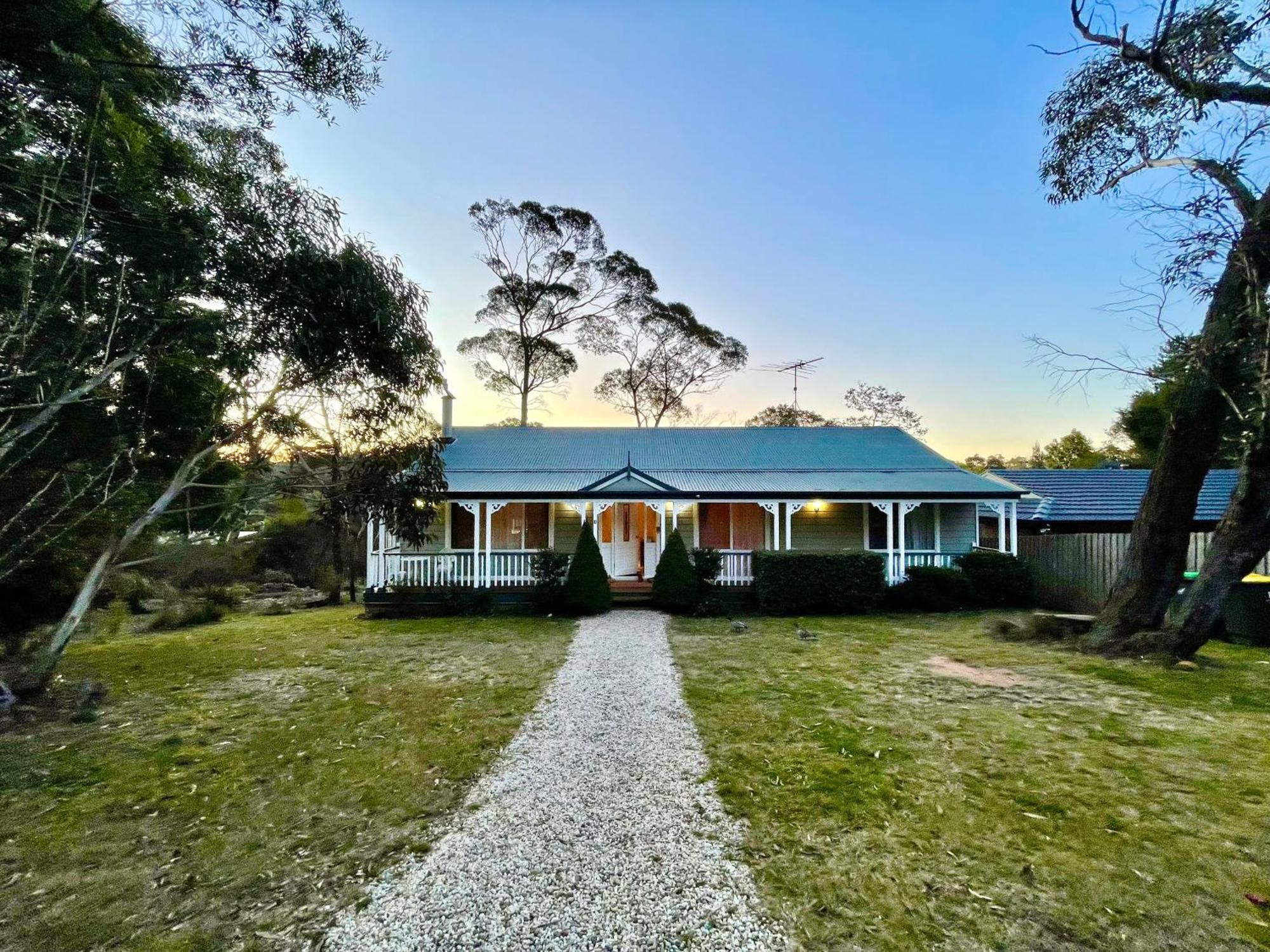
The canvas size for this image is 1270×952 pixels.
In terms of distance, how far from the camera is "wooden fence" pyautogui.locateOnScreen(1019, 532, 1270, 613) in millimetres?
10188

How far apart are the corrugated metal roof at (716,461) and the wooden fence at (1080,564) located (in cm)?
156

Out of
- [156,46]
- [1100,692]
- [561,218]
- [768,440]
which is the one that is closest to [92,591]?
[156,46]

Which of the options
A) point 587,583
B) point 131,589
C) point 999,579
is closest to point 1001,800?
point 587,583

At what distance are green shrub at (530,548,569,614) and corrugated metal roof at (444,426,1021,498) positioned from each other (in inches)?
76.7

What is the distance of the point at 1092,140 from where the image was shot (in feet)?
23.5

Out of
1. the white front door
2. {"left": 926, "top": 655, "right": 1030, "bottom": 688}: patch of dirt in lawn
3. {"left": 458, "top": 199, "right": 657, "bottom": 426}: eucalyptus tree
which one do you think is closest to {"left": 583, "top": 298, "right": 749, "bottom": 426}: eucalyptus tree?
{"left": 458, "top": 199, "right": 657, "bottom": 426}: eucalyptus tree

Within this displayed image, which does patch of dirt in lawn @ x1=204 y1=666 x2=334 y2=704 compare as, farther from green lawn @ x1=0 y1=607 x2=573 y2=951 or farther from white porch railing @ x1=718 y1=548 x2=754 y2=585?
white porch railing @ x1=718 y1=548 x2=754 y2=585

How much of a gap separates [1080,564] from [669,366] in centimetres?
1939

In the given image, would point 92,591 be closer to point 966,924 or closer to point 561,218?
point 966,924

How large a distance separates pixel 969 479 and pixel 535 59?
13.9 metres

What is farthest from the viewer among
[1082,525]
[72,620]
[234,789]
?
[1082,525]

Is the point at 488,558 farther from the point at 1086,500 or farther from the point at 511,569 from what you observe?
the point at 1086,500

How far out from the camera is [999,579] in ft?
38.2

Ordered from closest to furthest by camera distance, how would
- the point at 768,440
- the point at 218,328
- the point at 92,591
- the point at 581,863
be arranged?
the point at 581,863 → the point at 92,591 → the point at 218,328 → the point at 768,440
